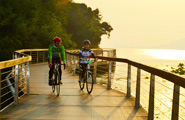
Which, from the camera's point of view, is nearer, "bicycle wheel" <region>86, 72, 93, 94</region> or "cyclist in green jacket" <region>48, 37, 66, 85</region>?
"cyclist in green jacket" <region>48, 37, 66, 85</region>

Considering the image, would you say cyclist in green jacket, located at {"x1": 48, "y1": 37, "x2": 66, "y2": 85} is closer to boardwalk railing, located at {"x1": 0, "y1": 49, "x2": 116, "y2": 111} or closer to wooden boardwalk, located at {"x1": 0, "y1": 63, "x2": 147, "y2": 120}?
boardwalk railing, located at {"x1": 0, "y1": 49, "x2": 116, "y2": 111}

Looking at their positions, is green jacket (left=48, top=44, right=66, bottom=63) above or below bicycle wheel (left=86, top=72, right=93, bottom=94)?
above

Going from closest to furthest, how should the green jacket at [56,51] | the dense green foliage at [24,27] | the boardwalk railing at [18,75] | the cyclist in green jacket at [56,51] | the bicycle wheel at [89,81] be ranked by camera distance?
the boardwalk railing at [18,75]
the cyclist in green jacket at [56,51]
the green jacket at [56,51]
the bicycle wheel at [89,81]
the dense green foliage at [24,27]

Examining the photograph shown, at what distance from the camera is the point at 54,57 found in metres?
7.80

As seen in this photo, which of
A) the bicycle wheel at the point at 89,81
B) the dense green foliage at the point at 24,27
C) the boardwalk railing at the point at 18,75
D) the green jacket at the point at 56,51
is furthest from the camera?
the dense green foliage at the point at 24,27

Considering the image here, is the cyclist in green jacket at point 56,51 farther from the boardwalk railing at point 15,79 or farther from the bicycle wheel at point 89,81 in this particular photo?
the bicycle wheel at point 89,81

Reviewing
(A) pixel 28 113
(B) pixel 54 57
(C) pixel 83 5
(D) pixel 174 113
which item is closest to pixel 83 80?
(B) pixel 54 57

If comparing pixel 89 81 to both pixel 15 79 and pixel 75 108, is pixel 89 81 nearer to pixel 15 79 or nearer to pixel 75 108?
pixel 75 108

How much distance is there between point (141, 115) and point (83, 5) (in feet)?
216

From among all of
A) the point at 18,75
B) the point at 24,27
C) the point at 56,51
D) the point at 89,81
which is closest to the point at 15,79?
the point at 18,75

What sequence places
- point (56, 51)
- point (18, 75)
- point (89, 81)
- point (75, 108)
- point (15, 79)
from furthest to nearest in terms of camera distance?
point (89, 81) → point (56, 51) → point (18, 75) → point (15, 79) → point (75, 108)

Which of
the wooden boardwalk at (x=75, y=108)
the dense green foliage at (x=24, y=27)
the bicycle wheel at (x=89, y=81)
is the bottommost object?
the wooden boardwalk at (x=75, y=108)

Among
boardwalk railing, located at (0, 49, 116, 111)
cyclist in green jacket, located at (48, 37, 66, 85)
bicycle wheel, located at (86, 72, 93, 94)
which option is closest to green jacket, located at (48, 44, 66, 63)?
cyclist in green jacket, located at (48, 37, 66, 85)

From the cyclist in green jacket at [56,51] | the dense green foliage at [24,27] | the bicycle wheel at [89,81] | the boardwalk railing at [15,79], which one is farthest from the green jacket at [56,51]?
the dense green foliage at [24,27]
